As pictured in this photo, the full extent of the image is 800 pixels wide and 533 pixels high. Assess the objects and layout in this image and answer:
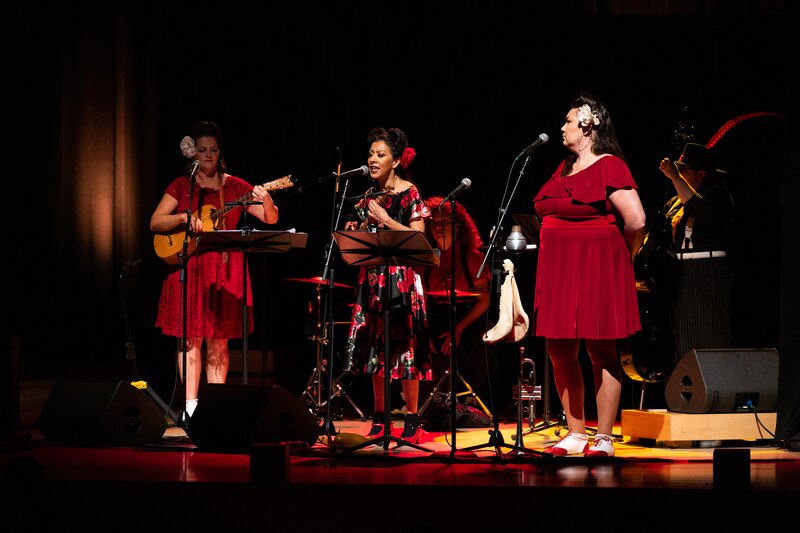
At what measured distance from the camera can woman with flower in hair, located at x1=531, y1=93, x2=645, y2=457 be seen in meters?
4.68

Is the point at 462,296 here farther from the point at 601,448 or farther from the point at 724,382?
the point at 601,448

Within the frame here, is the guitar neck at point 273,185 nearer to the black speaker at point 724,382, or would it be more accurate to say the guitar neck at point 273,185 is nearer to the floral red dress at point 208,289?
the floral red dress at point 208,289

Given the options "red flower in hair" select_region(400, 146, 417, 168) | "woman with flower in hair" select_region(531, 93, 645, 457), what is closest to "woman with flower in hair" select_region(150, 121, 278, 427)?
"red flower in hair" select_region(400, 146, 417, 168)

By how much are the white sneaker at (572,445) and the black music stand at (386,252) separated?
641mm

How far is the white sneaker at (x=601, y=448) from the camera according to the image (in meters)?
4.76

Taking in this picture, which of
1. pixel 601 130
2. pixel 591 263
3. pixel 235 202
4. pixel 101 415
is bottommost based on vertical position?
pixel 101 415

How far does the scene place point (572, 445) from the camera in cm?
492

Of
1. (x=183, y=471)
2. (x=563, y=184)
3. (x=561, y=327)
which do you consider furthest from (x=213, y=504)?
(x=563, y=184)

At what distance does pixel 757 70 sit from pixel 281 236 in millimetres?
3864

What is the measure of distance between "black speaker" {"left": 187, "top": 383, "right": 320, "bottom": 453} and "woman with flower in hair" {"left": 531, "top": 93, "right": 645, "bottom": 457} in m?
1.24

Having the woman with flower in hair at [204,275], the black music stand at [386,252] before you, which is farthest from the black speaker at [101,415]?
the black music stand at [386,252]

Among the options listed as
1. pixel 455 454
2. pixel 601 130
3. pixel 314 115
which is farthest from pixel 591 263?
pixel 314 115

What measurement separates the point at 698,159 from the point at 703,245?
51cm

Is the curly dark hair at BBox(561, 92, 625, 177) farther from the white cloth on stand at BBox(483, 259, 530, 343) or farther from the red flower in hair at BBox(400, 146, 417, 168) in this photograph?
the red flower in hair at BBox(400, 146, 417, 168)
